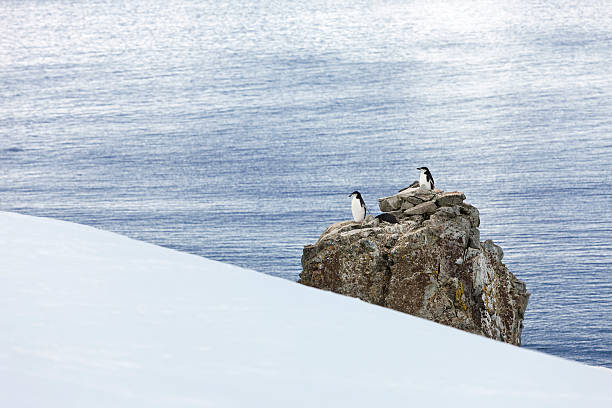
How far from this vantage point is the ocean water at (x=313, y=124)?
19.8 m

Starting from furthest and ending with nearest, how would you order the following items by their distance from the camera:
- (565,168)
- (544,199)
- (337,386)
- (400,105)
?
(400,105)
(565,168)
(544,199)
(337,386)

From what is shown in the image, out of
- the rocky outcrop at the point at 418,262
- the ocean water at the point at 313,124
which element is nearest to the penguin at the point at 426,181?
the rocky outcrop at the point at 418,262

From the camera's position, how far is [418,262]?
36.2ft

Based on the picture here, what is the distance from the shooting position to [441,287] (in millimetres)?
11203

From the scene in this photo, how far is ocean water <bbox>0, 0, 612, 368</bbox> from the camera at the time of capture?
19812mm

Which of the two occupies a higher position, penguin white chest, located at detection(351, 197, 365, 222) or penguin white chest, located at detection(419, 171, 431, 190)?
penguin white chest, located at detection(419, 171, 431, 190)

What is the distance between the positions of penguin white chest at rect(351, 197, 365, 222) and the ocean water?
Answer: 510 cm

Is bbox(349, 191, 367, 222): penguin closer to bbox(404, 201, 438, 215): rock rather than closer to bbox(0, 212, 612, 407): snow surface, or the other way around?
bbox(404, 201, 438, 215): rock

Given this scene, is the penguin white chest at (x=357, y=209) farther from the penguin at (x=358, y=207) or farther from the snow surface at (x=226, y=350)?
the snow surface at (x=226, y=350)

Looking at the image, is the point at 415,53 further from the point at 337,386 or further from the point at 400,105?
the point at 337,386

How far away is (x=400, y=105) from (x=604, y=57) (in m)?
9.36

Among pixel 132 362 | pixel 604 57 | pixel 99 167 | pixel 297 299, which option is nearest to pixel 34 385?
pixel 132 362

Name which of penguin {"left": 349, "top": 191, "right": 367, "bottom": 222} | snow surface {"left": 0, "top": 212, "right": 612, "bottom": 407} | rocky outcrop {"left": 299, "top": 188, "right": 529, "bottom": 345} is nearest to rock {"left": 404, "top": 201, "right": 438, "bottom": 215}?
rocky outcrop {"left": 299, "top": 188, "right": 529, "bottom": 345}

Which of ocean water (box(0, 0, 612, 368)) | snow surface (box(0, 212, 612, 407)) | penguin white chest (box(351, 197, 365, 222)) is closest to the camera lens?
snow surface (box(0, 212, 612, 407))
